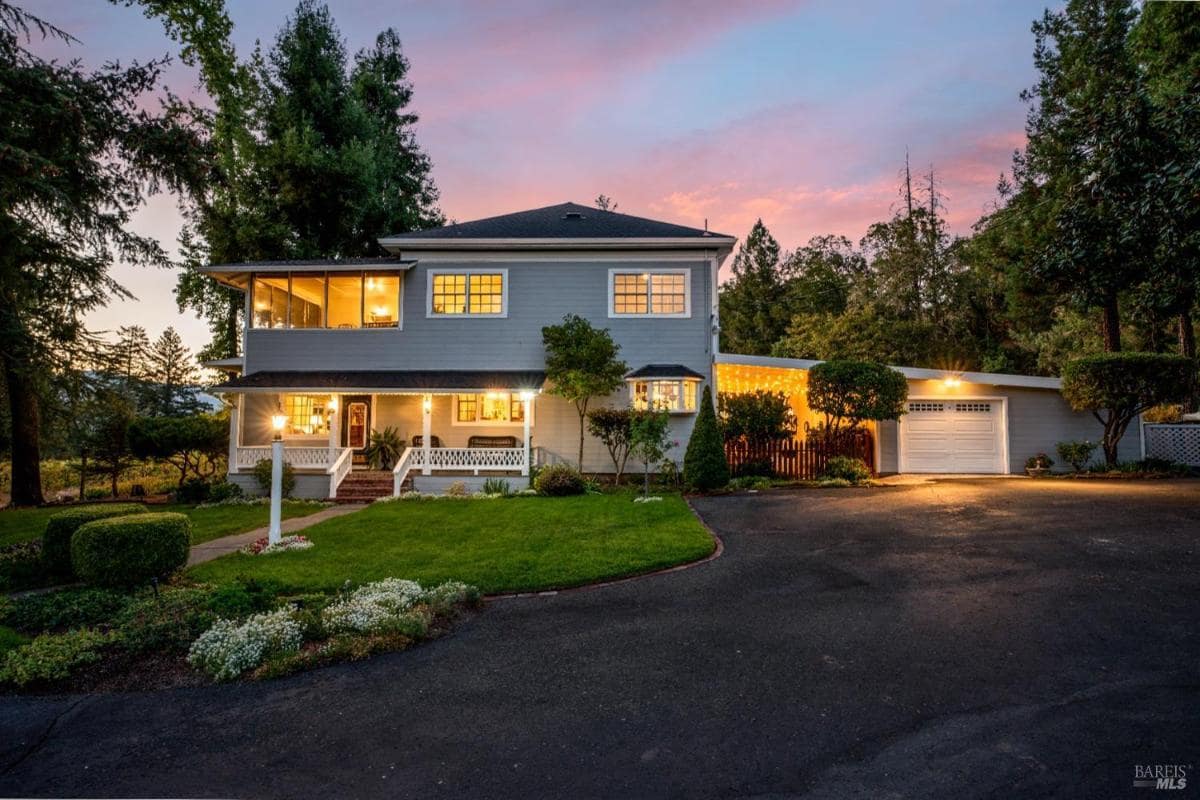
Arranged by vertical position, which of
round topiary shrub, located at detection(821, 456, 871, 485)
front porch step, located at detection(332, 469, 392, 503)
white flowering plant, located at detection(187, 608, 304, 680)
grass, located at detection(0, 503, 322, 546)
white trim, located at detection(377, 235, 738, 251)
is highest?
white trim, located at detection(377, 235, 738, 251)

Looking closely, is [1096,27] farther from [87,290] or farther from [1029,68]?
[87,290]

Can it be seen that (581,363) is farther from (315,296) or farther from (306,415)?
(315,296)

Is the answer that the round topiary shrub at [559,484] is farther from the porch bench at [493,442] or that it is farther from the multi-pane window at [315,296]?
the multi-pane window at [315,296]

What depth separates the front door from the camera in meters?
17.4

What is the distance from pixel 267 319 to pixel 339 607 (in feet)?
49.3

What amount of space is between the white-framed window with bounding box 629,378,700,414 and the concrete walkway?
7686 mm

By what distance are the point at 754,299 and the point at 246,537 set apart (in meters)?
40.2

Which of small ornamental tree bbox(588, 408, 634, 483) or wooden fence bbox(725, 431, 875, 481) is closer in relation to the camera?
small ornamental tree bbox(588, 408, 634, 483)

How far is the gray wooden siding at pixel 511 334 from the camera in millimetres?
16562

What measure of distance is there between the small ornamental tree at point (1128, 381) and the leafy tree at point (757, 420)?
738 cm

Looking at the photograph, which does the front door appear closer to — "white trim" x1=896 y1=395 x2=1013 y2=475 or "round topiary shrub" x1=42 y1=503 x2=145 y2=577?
"round topiary shrub" x1=42 y1=503 x2=145 y2=577

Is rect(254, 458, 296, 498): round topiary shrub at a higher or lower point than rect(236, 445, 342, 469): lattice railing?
lower

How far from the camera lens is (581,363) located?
15.3 metres

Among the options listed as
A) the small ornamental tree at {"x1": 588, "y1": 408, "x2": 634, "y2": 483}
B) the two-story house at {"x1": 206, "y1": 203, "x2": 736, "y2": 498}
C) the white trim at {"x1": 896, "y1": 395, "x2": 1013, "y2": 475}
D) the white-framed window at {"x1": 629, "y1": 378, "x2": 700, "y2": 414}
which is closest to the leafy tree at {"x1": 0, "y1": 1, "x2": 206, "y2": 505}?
the two-story house at {"x1": 206, "y1": 203, "x2": 736, "y2": 498}
